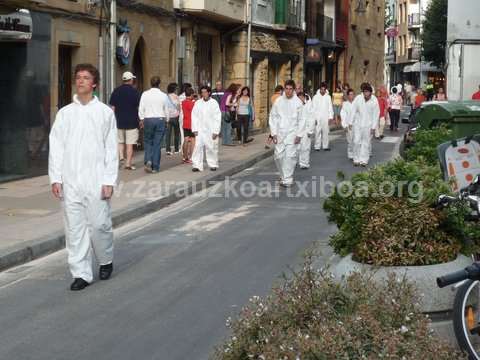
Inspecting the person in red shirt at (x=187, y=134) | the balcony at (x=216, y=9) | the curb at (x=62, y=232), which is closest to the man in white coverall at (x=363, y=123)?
the curb at (x=62, y=232)

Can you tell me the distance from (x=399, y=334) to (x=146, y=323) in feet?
11.4

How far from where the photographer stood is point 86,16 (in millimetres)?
20359

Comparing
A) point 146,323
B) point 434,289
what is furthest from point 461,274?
point 146,323

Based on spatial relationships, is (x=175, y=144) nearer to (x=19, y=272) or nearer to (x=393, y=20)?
(x=19, y=272)

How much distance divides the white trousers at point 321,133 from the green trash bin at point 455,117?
10747 millimetres

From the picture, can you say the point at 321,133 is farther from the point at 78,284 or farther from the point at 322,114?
the point at 78,284

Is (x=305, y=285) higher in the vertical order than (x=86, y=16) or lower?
lower

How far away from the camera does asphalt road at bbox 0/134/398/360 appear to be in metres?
6.78

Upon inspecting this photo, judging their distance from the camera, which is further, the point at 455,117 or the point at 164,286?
the point at 455,117

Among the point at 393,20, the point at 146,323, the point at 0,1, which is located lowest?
the point at 146,323

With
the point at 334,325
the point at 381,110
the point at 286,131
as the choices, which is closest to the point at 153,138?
the point at 286,131

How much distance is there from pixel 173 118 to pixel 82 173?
577 inches

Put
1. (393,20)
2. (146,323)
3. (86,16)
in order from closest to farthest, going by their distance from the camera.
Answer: (146,323)
(86,16)
(393,20)

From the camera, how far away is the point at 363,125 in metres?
22.2
